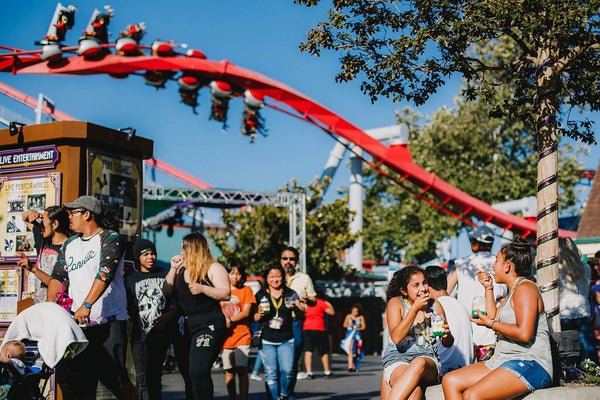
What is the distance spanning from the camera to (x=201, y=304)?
643 cm

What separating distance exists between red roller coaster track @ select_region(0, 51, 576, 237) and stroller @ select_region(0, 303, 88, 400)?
852 inches

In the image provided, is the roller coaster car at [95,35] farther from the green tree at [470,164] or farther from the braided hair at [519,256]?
the braided hair at [519,256]

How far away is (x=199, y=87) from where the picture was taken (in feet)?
87.9

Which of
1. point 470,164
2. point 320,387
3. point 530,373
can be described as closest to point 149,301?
point 530,373

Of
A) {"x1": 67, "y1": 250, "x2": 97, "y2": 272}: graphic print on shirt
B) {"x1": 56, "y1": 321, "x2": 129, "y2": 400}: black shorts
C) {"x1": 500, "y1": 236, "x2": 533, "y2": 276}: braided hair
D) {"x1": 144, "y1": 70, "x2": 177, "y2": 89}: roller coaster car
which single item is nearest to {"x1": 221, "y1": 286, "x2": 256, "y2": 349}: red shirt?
{"x1": 56, "y1": 321, "x2": 129, "y2": 400}: black shorts

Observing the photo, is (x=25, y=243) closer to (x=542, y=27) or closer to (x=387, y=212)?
(x=542, y=27)

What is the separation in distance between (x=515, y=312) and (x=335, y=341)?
21.8 metres

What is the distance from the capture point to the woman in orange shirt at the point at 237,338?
839 centimetres

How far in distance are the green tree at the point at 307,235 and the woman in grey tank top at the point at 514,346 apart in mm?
23465

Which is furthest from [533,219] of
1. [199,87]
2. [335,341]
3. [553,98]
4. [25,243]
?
[25,243]

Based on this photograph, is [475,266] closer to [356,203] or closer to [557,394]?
[557,394]

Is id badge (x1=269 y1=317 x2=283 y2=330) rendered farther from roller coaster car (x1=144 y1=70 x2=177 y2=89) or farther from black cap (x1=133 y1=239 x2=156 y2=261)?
roller coaster car (x1=144 y1=70 x2=177 y2=89)

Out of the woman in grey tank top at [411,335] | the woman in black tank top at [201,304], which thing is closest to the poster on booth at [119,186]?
the woman in black tank top at [201,304]

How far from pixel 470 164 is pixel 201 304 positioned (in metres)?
32.1
